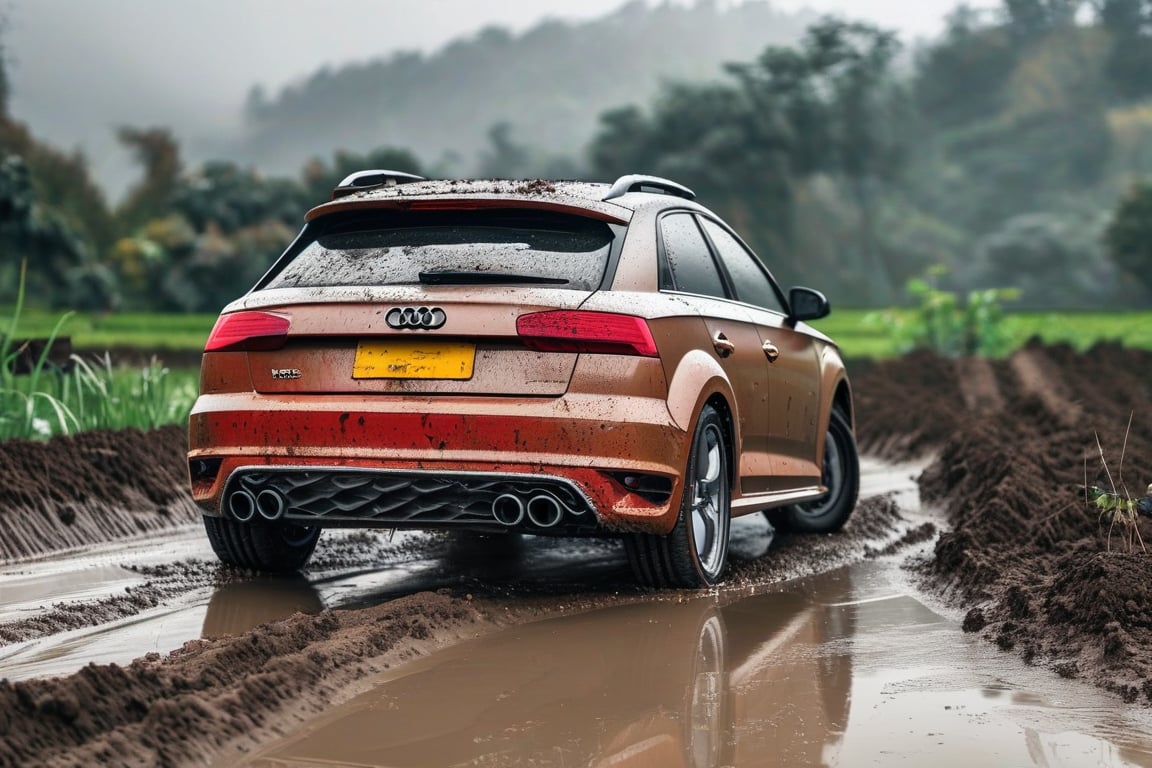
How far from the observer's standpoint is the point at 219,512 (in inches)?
250

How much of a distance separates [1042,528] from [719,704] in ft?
11.0

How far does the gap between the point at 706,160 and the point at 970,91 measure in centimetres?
4376

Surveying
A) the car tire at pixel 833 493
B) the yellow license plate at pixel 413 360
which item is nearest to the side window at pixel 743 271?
the car tire at pixel 833 493

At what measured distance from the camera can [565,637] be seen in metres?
5.55

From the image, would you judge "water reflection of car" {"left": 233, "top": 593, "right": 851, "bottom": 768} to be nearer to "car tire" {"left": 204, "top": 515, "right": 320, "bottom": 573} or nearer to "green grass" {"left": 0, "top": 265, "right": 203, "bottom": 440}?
"car tire" {"left": 204, "top": 515, "right": 320, "bottom": 573}

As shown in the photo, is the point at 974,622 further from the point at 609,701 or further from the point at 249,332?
the point at 249,332

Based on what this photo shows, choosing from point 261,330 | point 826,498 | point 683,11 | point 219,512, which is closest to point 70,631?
point 219,512

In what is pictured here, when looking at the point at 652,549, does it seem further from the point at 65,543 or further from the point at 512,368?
the point at 65,543

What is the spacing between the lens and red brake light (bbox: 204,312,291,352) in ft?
20.3

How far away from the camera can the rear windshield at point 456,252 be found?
6.14 metres

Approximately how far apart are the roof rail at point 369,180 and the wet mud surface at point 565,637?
1765mm

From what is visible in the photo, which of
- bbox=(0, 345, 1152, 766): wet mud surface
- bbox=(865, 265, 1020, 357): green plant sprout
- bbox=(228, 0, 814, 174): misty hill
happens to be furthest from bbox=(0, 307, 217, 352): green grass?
→ bbox=(228, 0, 814, 174): misty hill

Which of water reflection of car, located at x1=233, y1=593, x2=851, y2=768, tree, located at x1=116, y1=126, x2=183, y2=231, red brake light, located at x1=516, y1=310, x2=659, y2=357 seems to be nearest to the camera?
water reflection of car, located at x1=233, y1=593, x2=851, y2=768

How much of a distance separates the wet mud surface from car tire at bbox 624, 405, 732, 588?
12cm
